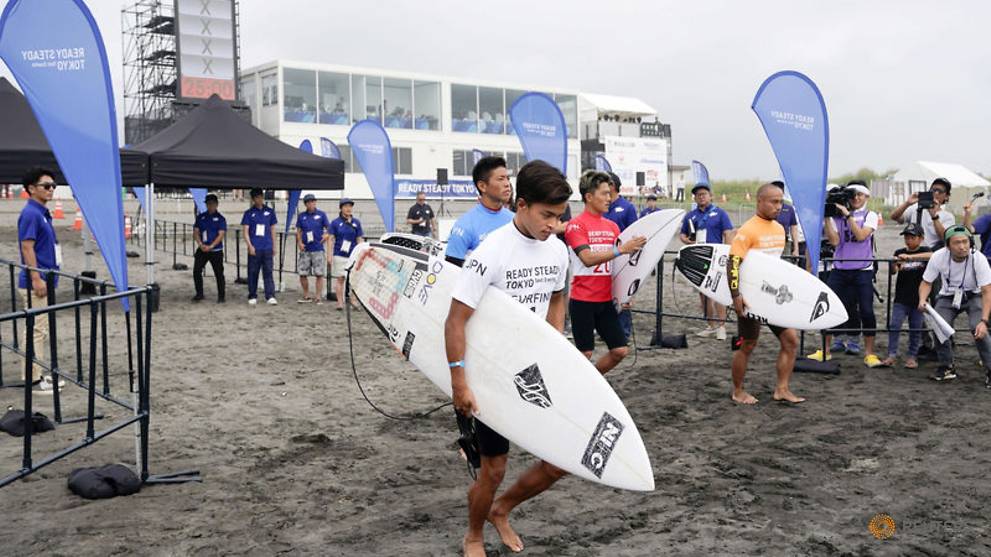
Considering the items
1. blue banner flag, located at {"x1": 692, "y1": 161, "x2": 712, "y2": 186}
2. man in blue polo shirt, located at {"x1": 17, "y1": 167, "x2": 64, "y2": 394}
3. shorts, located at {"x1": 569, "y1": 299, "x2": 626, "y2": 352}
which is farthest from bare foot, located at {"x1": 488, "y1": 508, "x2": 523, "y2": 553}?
blue banner flag, located at {"x1": 692, "y1": 161, "x2": 712, "y2": 186}

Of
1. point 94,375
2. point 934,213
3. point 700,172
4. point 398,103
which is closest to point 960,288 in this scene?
point 934,213

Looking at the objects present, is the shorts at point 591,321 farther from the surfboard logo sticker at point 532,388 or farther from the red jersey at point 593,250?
the surfboard logo sticker at point 532,388

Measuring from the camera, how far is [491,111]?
41375mm

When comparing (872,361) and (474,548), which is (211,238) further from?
(474,548)

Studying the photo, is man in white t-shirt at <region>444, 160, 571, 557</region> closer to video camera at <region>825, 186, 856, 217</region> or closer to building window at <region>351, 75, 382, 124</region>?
video camera at <region>825, 186, 856, 217</region>

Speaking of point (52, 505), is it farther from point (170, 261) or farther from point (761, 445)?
point (170, 261)

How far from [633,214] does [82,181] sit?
531 cm

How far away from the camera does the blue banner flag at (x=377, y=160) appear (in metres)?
13.6

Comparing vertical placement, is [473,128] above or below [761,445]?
above

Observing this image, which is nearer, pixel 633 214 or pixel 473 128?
pixel 633 214

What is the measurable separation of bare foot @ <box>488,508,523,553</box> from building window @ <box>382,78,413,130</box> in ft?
116

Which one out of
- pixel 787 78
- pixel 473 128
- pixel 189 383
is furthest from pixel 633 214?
pixel 473 128

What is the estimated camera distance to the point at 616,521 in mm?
3896

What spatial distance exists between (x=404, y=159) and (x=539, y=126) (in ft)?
88.9
